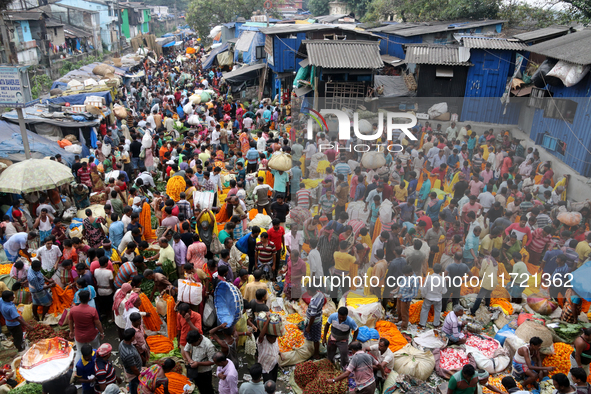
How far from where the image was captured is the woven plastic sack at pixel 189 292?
551cm

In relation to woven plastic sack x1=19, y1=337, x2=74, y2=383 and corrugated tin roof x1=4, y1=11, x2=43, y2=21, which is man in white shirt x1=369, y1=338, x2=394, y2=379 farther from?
corrugated tin roof x1=4, y1=11, x2=43, y2=21

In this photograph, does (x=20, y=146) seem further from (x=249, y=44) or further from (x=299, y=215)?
(x=249, y=44)

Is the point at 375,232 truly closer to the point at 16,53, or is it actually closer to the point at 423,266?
the point at 423,266

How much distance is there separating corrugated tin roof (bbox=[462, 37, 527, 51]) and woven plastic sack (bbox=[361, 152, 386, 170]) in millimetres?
7088

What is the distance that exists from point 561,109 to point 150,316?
10926mm

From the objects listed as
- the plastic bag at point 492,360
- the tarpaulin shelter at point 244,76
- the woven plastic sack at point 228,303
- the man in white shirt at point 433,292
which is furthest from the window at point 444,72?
the woven plastic sack at point 228,303

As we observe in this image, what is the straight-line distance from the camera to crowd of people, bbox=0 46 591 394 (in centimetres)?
512

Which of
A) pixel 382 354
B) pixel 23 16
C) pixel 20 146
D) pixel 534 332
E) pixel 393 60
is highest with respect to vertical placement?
pixel 23 16

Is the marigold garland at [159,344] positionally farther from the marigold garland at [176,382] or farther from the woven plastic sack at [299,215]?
the woven plastic sack at [299,215]

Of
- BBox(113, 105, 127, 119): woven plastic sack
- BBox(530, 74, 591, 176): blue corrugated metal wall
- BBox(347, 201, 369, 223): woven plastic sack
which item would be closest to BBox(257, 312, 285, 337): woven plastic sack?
BBox(347, 201, 369, 223): woven plastic sack

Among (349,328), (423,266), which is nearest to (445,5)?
(423,266)

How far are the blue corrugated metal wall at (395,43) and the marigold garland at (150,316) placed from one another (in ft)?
55.0

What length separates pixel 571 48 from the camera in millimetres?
10516

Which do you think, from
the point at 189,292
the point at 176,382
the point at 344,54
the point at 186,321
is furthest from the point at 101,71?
the point at 176,382
